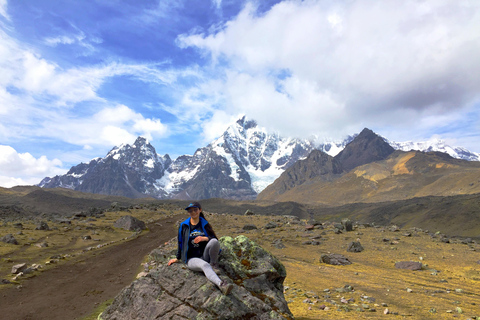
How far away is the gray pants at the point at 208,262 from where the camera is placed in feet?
27.8

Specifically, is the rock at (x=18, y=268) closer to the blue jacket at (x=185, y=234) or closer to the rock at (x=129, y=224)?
the blue jacket at (x=185, y=234)

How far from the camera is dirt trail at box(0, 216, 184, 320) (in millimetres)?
15867

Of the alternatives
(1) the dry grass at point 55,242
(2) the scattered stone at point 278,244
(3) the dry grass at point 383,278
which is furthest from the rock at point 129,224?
(2) the scattered stone at point 278,244

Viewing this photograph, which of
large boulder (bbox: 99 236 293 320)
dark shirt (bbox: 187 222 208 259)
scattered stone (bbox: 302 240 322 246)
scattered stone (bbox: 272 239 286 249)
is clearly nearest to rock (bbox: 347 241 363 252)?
scattered stone (bbox: 302 240 322 246)

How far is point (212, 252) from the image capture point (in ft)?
30.3

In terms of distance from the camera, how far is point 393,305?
559 inches

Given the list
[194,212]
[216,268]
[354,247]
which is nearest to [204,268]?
[216,268]

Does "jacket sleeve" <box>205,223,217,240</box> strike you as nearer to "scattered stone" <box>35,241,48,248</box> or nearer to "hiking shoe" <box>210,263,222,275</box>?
"hiking shoe" <box>210,263,222,275</box>

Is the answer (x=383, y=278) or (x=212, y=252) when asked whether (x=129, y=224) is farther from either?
(x=212, y=252)

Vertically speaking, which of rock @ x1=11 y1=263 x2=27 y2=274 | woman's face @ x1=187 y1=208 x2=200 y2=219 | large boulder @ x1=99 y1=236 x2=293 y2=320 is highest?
woman's face @ x1=187 y1=208 x2=200 y2=219

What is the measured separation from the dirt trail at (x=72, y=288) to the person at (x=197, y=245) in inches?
416

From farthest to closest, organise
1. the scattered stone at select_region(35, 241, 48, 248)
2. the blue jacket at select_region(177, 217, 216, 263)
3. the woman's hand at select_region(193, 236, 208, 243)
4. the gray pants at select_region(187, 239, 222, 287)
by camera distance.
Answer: the scattered stone at select_region(35, 241, 48, 248) < the blue jacket at select_region(177, 217, 216, 263) < the woman's hand at select_region(193, 236, 208, 243) < the gray pants at select_region(187, 239, 222, 287)

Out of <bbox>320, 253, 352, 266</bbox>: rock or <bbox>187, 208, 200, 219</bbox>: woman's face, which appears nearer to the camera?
<bbox>187, 208, 200, 219</bbox>: woman's face

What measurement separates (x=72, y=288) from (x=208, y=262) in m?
16.8
